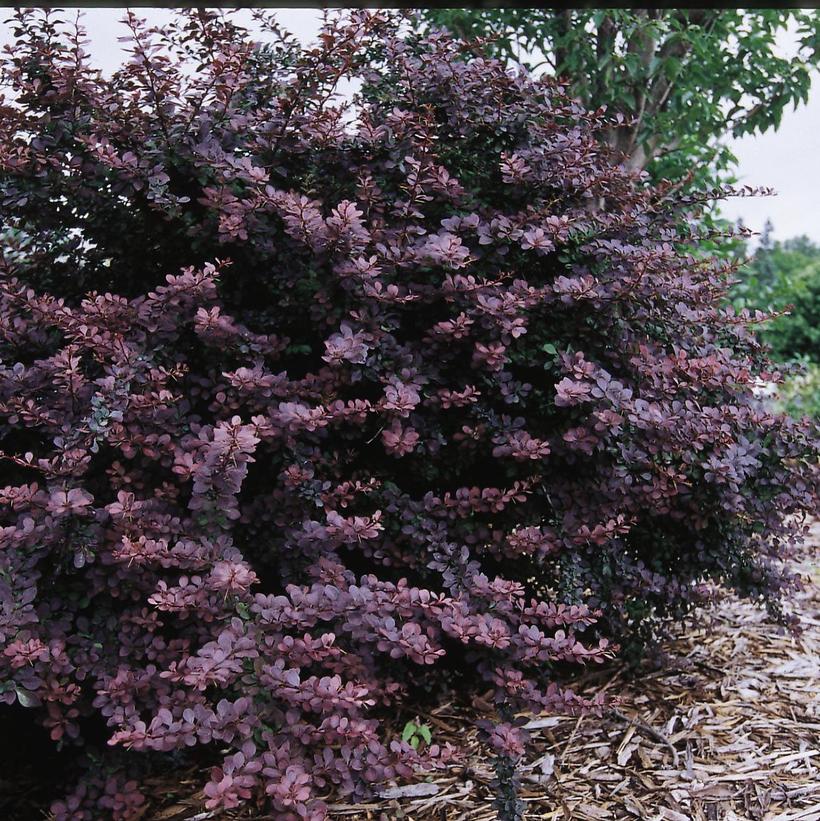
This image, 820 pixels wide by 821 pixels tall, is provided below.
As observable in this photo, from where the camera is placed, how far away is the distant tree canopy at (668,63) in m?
4.51

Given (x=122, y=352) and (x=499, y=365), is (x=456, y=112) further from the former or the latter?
(x=122, y=352)

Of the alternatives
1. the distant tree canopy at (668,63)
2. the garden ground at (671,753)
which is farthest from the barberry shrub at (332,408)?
the distant tree canopy at (668,63)

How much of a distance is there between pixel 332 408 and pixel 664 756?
1.47 m

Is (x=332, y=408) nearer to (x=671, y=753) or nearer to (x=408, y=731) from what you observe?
(x=408, y=731)

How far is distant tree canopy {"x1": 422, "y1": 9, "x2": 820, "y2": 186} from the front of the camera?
4.51 metres

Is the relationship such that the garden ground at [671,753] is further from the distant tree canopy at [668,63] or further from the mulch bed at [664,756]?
the distant tree canopy at [668,63]

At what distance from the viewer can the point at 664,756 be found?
2.50 m

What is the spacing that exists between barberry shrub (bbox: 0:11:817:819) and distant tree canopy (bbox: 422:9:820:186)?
1.88 m

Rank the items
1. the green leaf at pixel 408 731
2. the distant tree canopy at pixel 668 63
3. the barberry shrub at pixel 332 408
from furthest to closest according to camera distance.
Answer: the distant tree canopy at pixel 668 63 < the green leaf at pixel 408 731 < the barberry shrub at pixel 332 408

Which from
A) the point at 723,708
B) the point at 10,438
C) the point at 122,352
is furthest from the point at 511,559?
the point at 10,438

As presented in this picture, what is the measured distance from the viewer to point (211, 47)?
260cm

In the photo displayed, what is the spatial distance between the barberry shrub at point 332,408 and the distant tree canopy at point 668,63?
1880 mm

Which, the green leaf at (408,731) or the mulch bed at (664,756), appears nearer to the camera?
the mulch bed at (664,756)

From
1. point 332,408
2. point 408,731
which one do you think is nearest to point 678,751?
point 408,731
